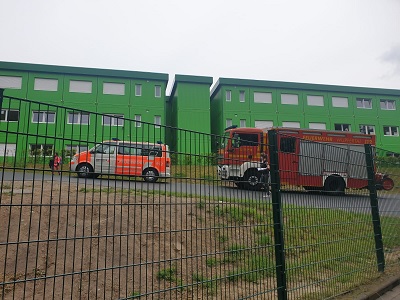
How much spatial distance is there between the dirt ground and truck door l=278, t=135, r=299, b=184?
0.86m

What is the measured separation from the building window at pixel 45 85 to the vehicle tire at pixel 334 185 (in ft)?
91.0

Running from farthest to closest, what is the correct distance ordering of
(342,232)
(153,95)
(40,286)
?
(153,95), (342,232), (40,286)

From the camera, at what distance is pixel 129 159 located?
2.70 m

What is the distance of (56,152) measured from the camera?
8.03 ft

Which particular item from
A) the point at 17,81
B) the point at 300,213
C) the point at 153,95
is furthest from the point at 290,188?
the point at 17,81

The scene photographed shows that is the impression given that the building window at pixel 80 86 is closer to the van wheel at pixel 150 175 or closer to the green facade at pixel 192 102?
the green facade at pixel 192 102

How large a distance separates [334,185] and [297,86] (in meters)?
30.9

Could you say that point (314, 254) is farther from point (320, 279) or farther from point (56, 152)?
point (56, 152)

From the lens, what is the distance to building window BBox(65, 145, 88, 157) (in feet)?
8.00

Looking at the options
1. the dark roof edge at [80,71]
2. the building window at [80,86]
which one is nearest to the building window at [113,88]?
the dark roof edge at [80,71]

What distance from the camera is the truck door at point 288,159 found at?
376 centimetres

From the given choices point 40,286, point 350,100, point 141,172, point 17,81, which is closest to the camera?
point 141,172

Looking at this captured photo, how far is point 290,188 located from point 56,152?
2.57 meters

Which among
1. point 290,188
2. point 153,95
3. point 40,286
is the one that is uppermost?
point 153,95
